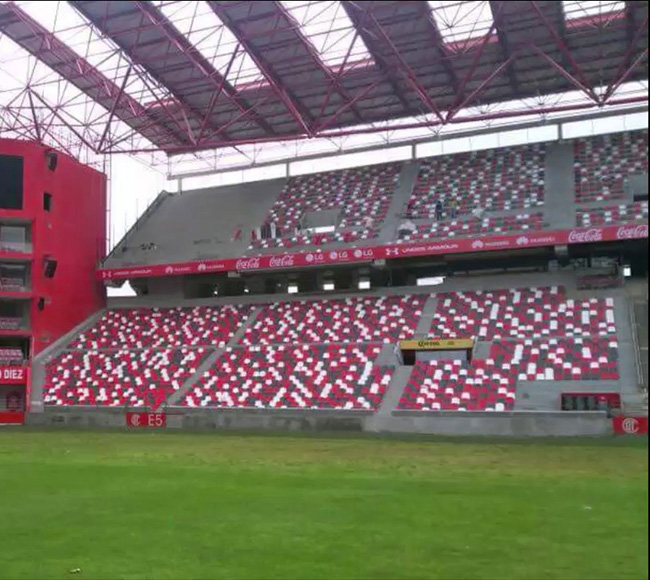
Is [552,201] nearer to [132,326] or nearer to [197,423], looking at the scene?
[197,423]

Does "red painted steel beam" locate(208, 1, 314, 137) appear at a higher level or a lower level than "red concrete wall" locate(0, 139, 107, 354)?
higher

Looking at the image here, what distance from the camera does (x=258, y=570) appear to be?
7.05 metres

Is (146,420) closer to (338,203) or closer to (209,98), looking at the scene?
(209,98)

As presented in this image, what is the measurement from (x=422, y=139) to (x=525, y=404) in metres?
19.5

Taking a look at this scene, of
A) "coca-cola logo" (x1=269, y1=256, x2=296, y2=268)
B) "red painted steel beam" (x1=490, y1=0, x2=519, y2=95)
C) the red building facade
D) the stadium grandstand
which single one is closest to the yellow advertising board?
the stadium grandstand

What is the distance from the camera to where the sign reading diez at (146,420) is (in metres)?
28.6

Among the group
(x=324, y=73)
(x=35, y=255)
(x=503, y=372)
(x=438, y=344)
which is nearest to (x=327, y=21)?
(x=324, y=73)

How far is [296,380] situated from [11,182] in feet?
65.6

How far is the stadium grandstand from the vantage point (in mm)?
24672

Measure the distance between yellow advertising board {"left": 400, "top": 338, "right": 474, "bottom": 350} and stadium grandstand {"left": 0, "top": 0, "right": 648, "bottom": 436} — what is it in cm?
9

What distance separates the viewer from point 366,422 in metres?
26.0

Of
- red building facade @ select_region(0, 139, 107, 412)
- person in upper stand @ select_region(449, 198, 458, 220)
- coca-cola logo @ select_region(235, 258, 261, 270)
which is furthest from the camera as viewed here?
coca-cola logo @ select_region(235, 258, 261, 270)

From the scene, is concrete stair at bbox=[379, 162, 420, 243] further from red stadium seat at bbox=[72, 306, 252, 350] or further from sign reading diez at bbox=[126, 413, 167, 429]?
sign reading diez at bbox=[126, 413, 167, 429]

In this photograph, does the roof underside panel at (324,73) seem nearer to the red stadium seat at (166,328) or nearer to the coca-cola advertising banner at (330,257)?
the coca-cola advertising banner at (330,257)
